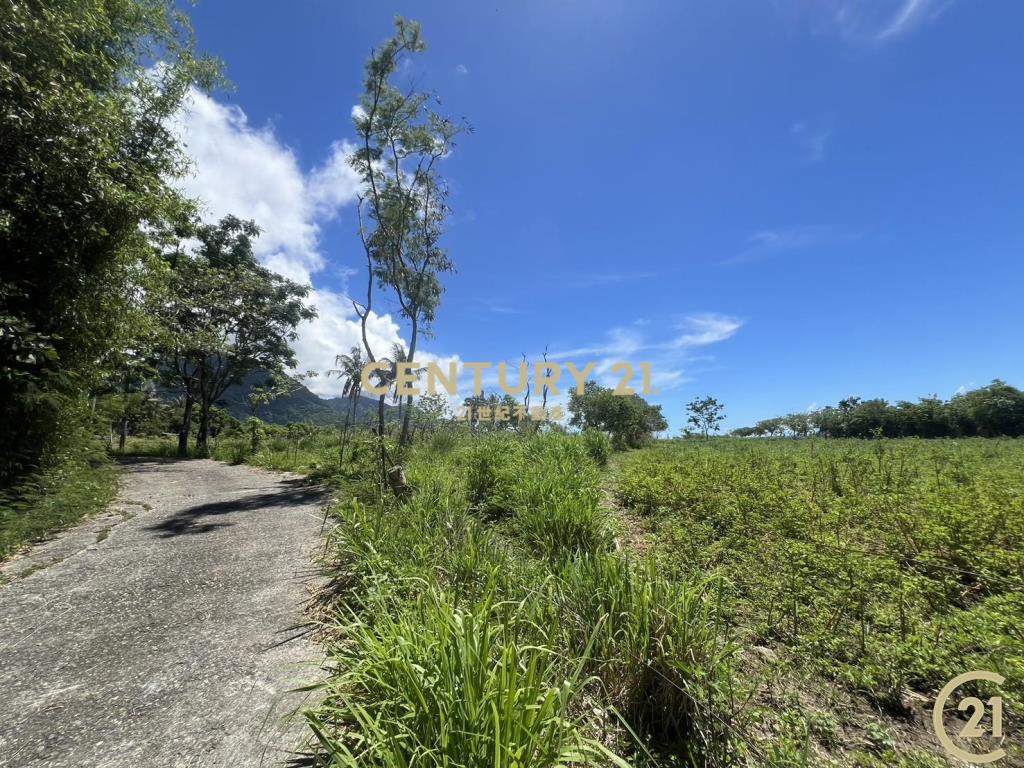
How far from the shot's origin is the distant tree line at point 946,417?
37.3m

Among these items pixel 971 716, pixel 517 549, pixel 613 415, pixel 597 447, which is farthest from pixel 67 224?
pixel 613 415

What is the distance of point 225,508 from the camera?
20.3 ft

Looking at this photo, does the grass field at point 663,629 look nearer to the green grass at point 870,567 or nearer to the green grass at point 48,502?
the green grass at point 870,567

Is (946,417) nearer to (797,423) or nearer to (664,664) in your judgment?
(797,423)

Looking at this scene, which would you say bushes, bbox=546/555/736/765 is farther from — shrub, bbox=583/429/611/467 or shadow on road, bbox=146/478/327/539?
shrub, bbox=583/429/611/467

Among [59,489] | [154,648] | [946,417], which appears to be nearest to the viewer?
[154,648]

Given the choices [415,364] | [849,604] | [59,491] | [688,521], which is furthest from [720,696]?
[415,364]

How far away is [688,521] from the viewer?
4.72 m

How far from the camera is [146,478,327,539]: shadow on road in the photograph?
4.96m

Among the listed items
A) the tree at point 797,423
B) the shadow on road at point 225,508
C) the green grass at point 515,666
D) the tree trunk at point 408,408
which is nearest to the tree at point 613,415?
the tree trunk at point 408,408

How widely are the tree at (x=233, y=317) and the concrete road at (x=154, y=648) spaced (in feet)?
41.5

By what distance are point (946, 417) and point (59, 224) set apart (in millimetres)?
62712

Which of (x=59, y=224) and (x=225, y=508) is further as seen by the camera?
(x=225, y=508)

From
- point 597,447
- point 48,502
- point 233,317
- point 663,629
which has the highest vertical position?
point 233,317
